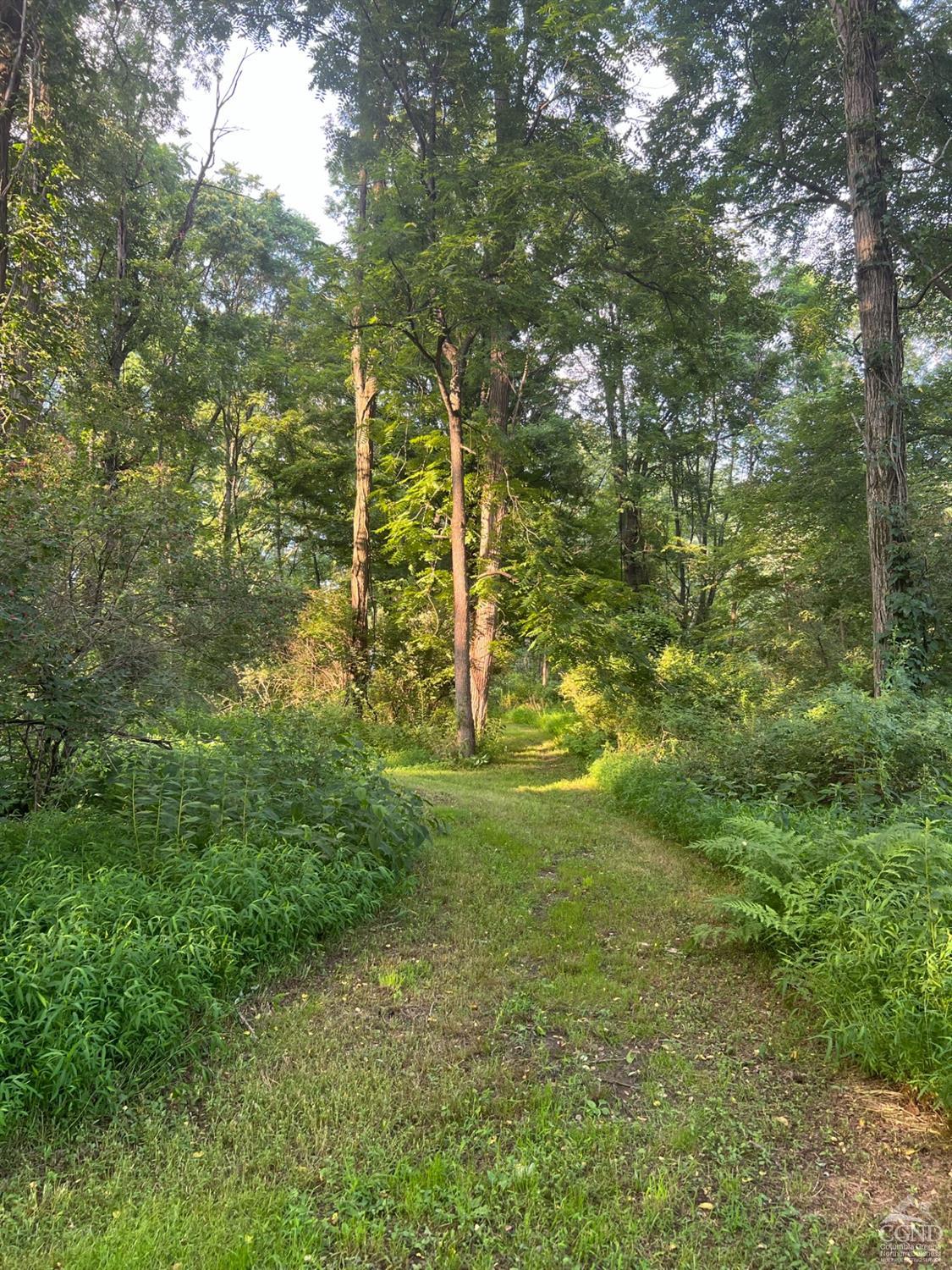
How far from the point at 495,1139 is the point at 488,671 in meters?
11.2

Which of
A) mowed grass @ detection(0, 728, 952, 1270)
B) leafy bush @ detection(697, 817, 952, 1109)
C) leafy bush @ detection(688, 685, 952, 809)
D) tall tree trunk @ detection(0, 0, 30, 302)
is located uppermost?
tall tree trunk @ detection(0, 0, 30, 302)

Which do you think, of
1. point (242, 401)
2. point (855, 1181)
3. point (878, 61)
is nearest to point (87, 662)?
point (855, 1181)

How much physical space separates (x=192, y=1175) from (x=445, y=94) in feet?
50.5

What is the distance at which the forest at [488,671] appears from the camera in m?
2.37

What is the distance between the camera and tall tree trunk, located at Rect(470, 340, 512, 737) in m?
13.1

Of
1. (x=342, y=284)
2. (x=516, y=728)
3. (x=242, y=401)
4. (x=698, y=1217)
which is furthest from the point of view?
(x=242, y=401)

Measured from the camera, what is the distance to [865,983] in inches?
120

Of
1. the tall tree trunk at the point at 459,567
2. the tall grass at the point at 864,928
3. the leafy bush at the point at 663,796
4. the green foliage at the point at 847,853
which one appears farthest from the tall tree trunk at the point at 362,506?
the tall grass at the point at 864,928

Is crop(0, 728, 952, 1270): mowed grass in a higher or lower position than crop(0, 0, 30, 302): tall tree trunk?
lower

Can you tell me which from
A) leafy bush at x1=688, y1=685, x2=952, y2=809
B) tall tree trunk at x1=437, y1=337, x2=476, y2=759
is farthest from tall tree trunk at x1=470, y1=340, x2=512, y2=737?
leafy bush at x1=688, y1=685, x2=952, y2=809

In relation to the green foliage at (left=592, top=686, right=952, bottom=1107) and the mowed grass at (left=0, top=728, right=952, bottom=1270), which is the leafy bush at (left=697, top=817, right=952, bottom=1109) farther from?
the mowed grass at (left=0, top=728, right=952, bottom=1270)

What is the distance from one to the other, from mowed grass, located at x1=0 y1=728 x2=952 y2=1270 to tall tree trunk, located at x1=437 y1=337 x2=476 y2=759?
7.87 m

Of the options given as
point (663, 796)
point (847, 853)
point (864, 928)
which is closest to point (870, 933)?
point (864, 928)

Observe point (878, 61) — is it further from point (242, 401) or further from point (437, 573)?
point (242, 401)
